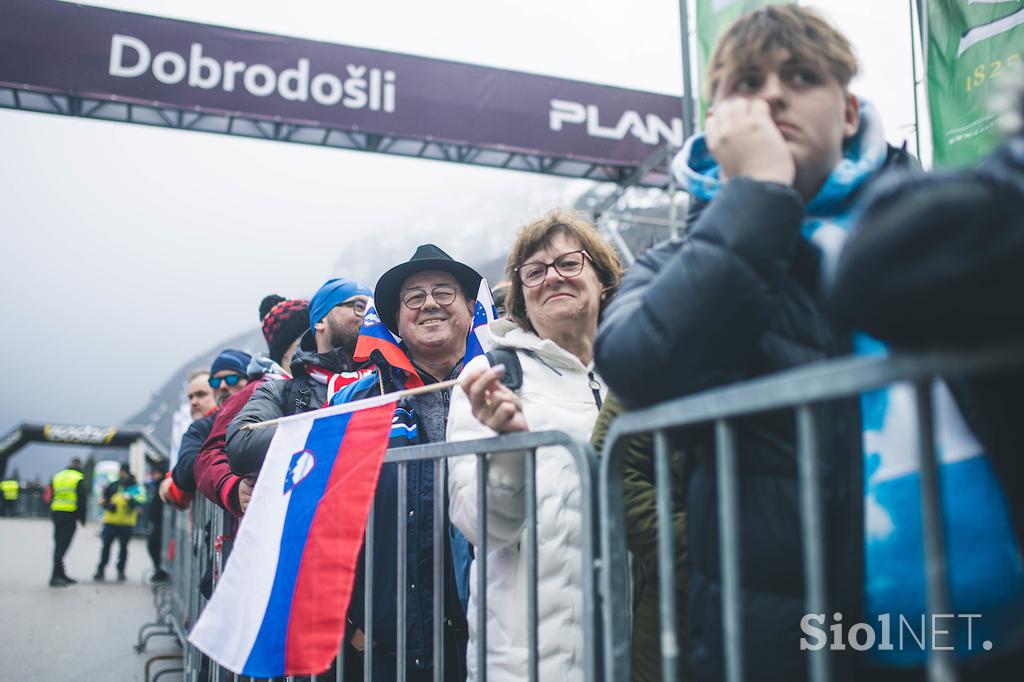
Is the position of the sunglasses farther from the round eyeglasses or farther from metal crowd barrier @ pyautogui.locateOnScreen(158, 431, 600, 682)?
metal crowd barrier @ pyautogui.locateOnScreen(158, 431, 600, 682)

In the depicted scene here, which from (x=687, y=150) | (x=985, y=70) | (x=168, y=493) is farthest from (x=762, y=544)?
(x=168, y=493)

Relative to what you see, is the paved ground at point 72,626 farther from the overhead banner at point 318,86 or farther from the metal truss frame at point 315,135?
the overhead banner at point 318,86

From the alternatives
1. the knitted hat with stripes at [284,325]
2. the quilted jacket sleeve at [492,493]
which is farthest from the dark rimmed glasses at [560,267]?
the knitted hat with stripes at [284,325]

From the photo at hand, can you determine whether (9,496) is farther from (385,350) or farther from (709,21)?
(385,350)

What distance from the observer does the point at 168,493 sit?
693 centimetres

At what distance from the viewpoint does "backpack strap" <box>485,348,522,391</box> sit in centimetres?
232

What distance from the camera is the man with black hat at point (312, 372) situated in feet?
10.8

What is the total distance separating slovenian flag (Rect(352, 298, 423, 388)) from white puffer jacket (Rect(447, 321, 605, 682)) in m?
0.87

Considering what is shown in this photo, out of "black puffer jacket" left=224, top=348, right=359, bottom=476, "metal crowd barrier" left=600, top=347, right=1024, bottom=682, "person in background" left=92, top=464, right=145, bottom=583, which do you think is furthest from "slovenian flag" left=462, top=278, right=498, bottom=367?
"person in background" left=92, top=464, right=145, bottom=583

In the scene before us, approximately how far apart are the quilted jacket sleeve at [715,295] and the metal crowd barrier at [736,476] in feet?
0.23

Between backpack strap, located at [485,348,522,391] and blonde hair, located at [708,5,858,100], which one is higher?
blonde hair, located at [708,5,858,100]

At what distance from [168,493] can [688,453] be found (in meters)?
6.37

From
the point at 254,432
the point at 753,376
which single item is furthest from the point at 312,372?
the point at 753,376

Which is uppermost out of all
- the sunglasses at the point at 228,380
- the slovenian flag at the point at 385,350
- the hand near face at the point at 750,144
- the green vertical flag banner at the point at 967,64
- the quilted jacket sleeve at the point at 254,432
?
the green vertical flag banner at the point at 967,64
